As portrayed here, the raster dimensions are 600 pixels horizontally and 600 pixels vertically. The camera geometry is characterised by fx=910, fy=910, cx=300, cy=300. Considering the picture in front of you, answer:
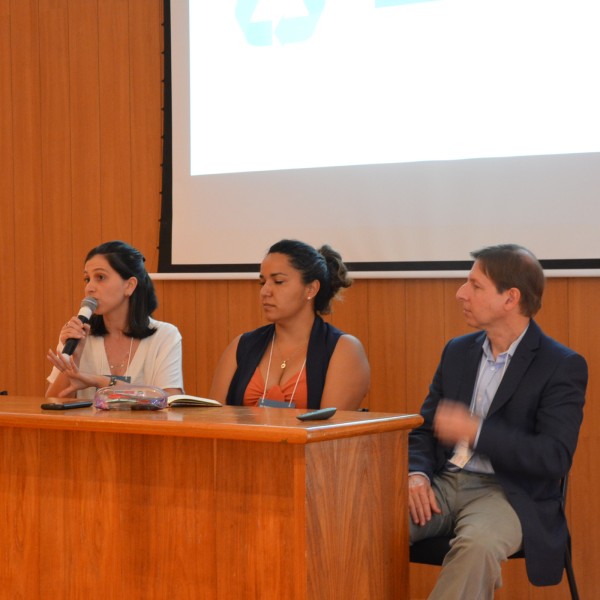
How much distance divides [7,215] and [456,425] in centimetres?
268

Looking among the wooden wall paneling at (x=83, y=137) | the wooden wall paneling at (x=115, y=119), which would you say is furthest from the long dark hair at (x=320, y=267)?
the wooden wall paneling at (x=83, y=137)

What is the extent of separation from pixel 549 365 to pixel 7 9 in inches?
124

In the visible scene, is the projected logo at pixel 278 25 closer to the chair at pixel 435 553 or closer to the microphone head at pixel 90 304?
the microphone head at pixel 90 304

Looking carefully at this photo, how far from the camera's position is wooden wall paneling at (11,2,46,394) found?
13.8 ft

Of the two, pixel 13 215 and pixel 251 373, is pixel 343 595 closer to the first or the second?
pixel 251 373

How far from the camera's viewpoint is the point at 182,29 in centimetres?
388

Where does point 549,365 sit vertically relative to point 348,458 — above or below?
above

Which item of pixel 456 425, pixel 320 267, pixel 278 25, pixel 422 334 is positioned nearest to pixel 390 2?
pixel 278 25

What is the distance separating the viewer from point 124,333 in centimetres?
334

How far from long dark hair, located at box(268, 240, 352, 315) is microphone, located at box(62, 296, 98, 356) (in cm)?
63

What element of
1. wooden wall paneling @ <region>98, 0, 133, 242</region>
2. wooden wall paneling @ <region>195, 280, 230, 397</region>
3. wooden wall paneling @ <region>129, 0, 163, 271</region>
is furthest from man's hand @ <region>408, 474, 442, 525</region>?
wooden wall paneling @ <region>98, 0, 133, 242</region>

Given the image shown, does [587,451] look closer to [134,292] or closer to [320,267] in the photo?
[320,267]

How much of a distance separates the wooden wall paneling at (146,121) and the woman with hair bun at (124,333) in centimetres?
57

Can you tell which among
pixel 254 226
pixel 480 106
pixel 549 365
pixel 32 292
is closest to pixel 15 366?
pixel 32 292
